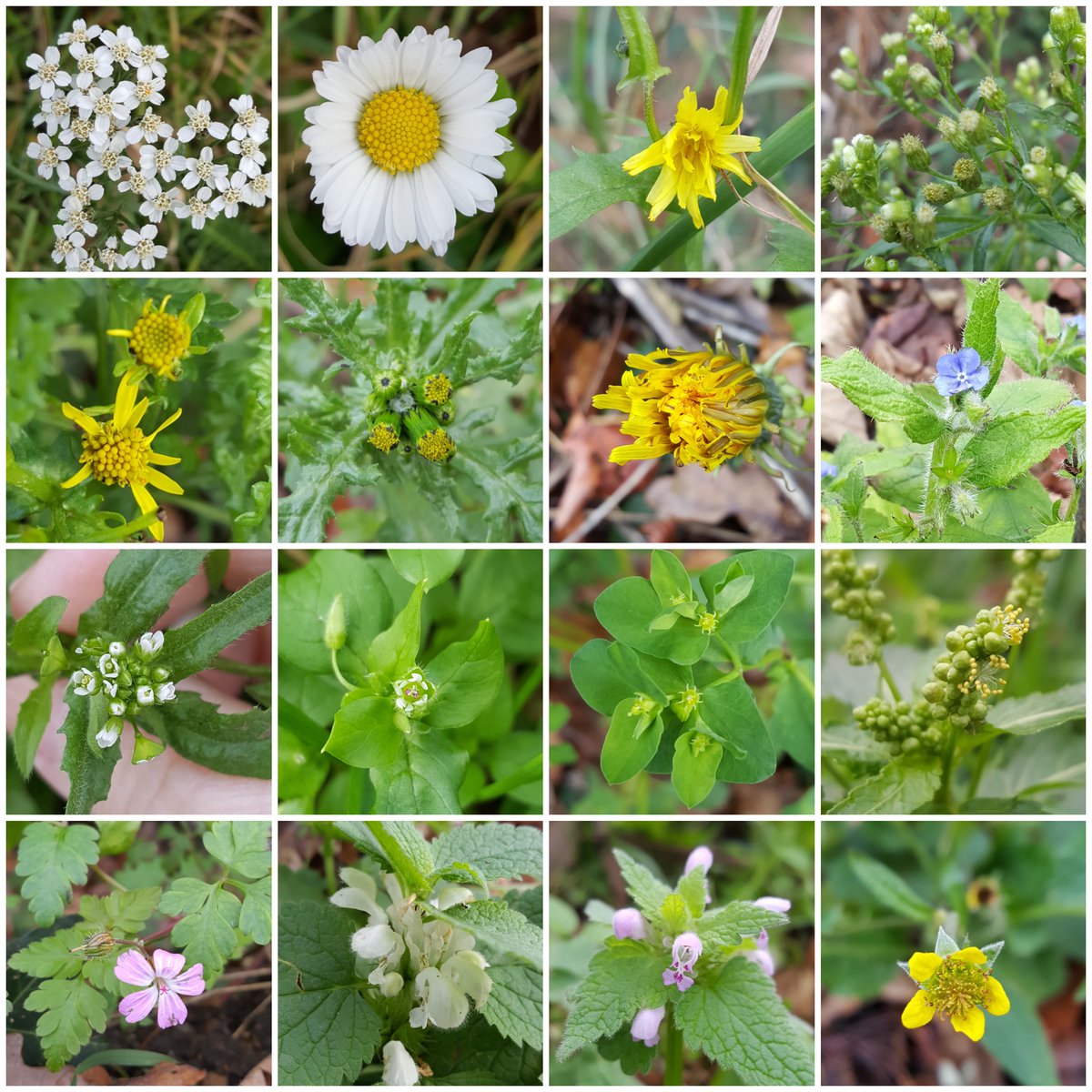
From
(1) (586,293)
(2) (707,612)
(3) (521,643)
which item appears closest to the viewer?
(2) (707,612)

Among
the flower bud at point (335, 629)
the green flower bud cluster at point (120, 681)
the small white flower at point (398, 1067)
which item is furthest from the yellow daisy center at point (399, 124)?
the small white flower at point (398, 1067)

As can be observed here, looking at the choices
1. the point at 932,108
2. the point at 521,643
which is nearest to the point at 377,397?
the point at 521,643

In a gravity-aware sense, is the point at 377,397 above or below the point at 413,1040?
above

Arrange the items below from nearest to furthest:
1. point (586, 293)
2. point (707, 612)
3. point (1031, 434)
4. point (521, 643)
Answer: point (1031, 434) → point (707, 612) → point (521, 643) → point (586, 293)

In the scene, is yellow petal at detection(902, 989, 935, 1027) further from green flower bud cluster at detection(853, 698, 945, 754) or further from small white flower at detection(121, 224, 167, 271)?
small white flower at detection(121, 224, 167, 271)

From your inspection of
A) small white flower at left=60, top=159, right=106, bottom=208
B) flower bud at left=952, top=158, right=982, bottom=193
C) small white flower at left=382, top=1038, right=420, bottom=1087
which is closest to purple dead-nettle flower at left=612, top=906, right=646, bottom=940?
small white flower at left=382, top=1038, right=420, bottom=1087

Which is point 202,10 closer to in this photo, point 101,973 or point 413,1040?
point 101,973

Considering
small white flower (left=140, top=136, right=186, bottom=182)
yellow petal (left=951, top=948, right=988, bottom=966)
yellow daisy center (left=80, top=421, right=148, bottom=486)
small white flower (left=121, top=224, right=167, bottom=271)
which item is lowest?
yellow petal (left=951, top=948, right=988, bottom=966)
